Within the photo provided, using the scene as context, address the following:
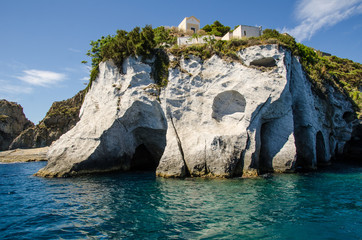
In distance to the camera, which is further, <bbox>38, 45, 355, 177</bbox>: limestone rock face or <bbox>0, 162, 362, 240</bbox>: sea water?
<bbox>38, 45, 355, 177</bbox>: limestone rock face

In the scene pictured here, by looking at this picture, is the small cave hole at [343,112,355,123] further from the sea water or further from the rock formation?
the rock formation

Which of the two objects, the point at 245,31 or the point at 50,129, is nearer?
the point at 245,31

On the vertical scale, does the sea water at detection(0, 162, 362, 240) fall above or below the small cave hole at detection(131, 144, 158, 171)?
below

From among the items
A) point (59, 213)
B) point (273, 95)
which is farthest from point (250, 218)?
point (273, 95)

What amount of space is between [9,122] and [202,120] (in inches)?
2953

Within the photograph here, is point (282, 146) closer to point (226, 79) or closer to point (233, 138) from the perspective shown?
point (233, 138)

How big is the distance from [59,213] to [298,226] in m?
10.2

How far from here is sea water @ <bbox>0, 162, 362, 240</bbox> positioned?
8.14 meters

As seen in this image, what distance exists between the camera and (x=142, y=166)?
2936 centimetres

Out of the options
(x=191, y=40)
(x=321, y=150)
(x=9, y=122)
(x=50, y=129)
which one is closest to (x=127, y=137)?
(x=191, y=40)

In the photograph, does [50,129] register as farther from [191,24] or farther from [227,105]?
[227,105]

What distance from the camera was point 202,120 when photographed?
846 inches

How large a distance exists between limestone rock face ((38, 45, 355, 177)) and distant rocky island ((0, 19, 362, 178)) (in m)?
0.09

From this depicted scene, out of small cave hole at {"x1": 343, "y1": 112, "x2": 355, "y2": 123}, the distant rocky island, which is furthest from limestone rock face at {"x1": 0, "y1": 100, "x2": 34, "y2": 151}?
small cave hole at {"x1": 343, "y1": 112, "x2": 355, "y2": 123}
